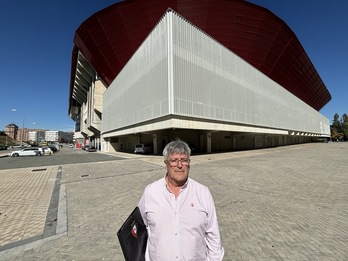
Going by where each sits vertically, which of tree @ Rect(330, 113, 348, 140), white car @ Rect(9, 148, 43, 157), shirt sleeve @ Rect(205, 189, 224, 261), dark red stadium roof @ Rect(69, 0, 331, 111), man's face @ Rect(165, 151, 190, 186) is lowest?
white car @ Rect(9, 148, 43, 157)

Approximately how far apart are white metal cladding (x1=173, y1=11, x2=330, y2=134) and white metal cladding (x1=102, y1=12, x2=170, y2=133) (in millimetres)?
1419

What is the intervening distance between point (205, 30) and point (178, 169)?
3268cm

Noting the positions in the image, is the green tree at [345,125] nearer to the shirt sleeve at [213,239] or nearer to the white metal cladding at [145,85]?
the white metal cladding at [145,85]

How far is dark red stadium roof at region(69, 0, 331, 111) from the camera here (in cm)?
2820

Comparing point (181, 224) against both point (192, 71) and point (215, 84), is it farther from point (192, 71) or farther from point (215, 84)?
point (215, 84)

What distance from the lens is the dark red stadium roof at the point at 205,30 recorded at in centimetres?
2820

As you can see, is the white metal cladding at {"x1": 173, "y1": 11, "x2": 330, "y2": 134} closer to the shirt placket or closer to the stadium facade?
the stadium facade

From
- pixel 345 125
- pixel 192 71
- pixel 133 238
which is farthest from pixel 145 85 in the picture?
pixel 345 125

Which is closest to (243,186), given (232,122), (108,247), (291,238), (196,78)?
(291,238)

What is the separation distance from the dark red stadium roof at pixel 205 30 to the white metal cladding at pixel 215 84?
5.05 meters

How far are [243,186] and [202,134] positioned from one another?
24509 mm

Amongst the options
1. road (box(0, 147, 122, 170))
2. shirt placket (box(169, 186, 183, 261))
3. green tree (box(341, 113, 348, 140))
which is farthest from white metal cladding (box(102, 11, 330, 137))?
green tree (box(341, 113, 348, 140))

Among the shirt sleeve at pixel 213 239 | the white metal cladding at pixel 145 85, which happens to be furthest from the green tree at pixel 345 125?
the shirt sleeve at pixel 213 239

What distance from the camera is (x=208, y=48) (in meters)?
23.1
